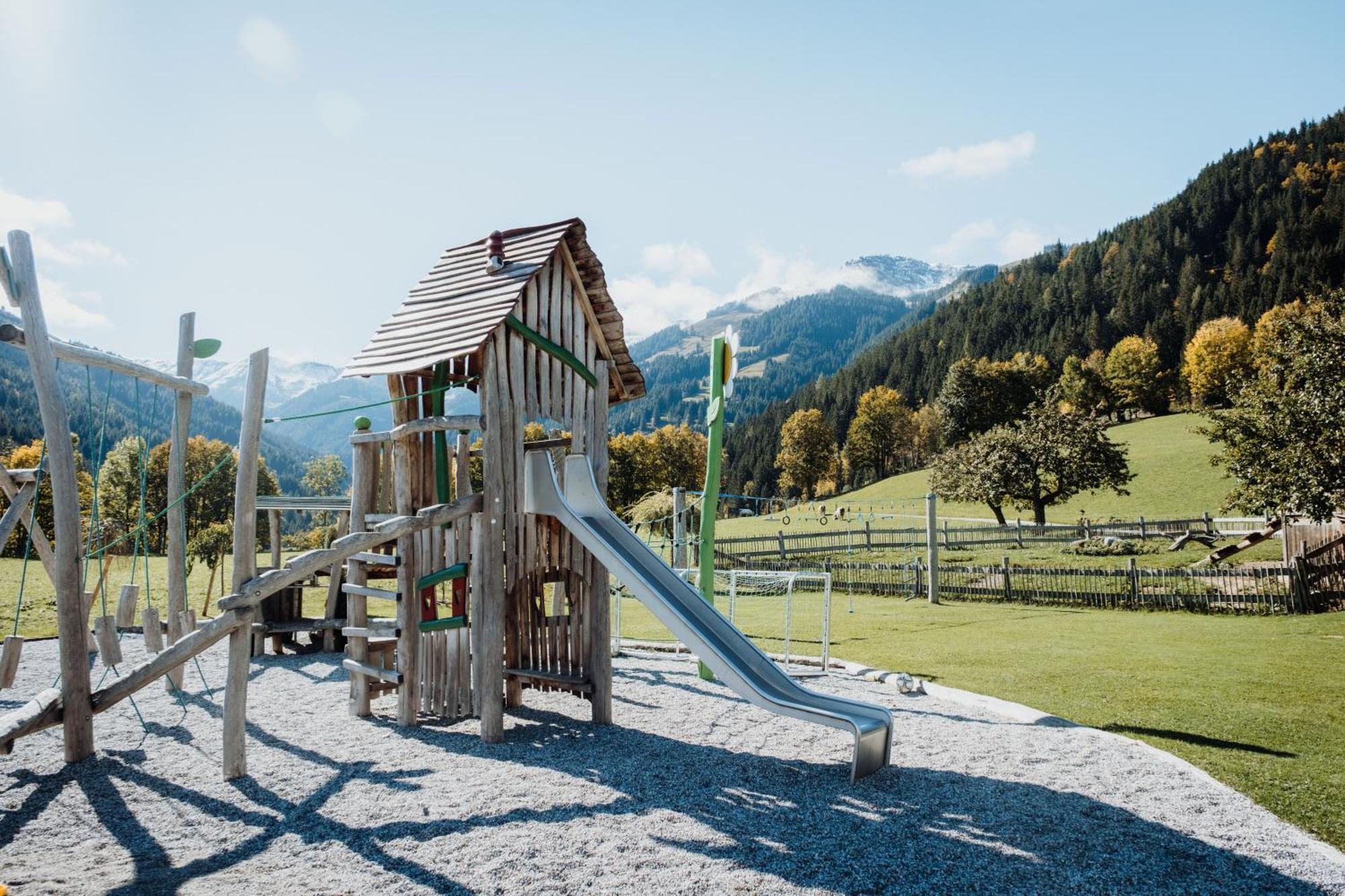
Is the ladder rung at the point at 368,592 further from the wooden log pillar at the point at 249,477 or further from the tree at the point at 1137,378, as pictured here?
the tree at the point at 1137,378

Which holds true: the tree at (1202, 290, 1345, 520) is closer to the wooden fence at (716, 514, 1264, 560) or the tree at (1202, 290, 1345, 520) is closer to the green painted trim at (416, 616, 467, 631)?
the wooden fence at (716, 514, 1264, 560)

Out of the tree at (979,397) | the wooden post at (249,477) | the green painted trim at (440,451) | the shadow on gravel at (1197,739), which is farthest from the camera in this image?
the tree at (979,397)

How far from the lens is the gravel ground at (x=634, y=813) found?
4.35 metres

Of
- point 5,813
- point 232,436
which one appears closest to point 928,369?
point 5,813

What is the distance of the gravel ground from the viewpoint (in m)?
4.35

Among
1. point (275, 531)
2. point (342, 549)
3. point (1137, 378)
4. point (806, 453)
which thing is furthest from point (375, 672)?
point (1137, 378)

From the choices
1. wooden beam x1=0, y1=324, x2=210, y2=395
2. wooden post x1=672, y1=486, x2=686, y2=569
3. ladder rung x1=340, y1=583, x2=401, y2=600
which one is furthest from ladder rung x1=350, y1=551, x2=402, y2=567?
wooden post x1=672, y1=486, x2=686, y2=569

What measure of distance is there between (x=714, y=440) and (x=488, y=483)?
3.40 meters

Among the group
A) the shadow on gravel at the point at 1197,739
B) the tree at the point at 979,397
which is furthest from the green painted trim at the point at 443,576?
the tree at the point at 979,397

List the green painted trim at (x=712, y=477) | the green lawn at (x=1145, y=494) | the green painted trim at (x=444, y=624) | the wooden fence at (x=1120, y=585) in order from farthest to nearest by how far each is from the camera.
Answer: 1. the green lawn at (x=1145, y=494)
2. the wooden fence at (x=1120, y=585)
3. the green painted trim at (x=712, y=477)
4. the green painted trim at (x=444, y=624)

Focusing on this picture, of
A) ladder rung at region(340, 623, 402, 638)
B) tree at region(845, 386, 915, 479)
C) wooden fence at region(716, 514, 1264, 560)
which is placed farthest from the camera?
tree at region(845, 386, 915, 479)

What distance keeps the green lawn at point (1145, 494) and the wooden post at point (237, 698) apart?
29983mm

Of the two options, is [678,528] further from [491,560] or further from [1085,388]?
[1085,388]

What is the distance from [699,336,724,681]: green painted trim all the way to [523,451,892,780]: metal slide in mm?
1787
